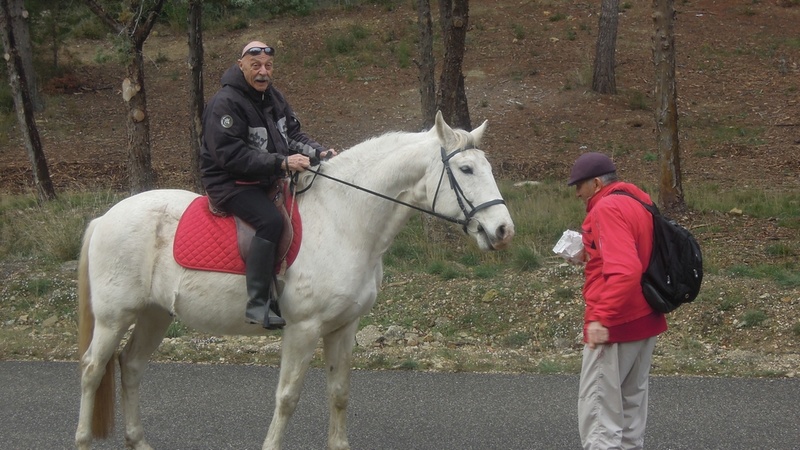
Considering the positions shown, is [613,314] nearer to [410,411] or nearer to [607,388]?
[607,388]

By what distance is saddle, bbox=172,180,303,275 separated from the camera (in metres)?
5.52

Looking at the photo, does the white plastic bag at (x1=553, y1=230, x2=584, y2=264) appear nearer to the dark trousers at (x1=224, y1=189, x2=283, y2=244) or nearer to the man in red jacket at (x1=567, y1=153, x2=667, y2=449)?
the man in red jacket at (x1=567, y1=153, x2=667, y2=449)

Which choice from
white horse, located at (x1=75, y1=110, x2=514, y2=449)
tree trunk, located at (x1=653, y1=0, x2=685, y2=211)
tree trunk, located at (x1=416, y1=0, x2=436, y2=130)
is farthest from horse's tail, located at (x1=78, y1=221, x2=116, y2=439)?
tree trunk, located at (x1=653, y1=0, x2=685, y2=211)

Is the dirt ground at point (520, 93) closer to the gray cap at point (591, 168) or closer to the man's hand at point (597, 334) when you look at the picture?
the gray cap at point (591, 168)

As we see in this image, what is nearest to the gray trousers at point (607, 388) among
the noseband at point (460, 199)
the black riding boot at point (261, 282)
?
the noseband at point (460, 199)

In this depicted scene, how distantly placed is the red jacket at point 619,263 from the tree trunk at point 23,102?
12.2 meters

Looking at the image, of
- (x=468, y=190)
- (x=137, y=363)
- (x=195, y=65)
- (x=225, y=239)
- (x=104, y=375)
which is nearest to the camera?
(x=468, y=190)

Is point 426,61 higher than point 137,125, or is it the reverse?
point 426,61

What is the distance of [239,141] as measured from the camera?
5461 millimetres

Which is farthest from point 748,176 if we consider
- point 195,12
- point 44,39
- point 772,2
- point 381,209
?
point 44,39

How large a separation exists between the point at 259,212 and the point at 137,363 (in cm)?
165

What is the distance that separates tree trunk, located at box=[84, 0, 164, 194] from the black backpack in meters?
9.72

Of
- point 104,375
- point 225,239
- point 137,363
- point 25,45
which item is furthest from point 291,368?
point 25,45

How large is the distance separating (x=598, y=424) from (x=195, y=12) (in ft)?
36.3
